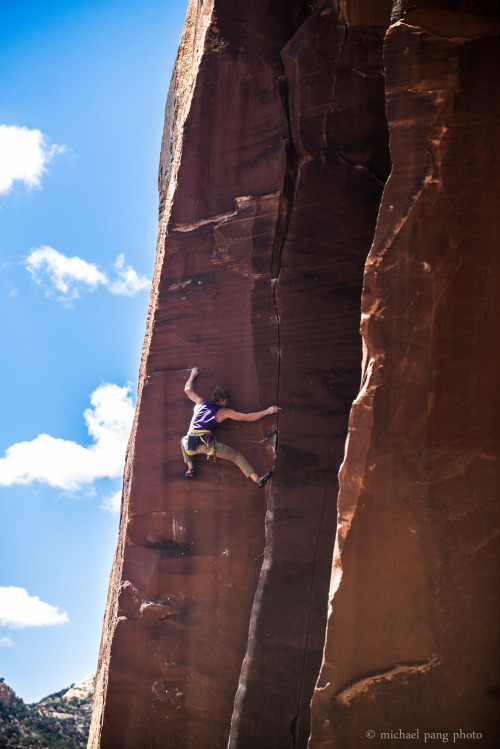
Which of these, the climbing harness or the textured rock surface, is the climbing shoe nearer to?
the climbing harness

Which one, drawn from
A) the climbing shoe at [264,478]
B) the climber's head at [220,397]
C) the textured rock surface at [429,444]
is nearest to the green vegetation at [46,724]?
the climbing shoe at [264,478]

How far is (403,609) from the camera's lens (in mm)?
5891

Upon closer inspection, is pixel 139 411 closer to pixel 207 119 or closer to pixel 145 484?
pixel 145 484

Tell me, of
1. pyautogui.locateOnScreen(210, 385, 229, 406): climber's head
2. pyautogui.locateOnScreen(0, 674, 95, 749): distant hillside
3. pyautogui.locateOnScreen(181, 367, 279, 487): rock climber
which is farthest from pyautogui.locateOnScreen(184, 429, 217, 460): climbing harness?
pyautogui.locateOnScreen(0, 674, 95, 749): distant hillside

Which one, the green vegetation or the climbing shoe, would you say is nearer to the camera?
the climbing shoe

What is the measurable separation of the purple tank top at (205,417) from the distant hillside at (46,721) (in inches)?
545

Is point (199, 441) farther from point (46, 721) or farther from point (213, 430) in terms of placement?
point (46, 721)

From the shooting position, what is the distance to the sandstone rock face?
5906mm

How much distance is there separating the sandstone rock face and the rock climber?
16 cm

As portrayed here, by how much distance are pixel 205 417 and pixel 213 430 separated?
0.67ft

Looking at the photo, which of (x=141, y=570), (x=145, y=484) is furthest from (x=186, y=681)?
(x=145, y=484)

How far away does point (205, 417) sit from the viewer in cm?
823

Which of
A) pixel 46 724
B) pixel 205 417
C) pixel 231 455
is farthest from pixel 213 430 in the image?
pixel 46 724

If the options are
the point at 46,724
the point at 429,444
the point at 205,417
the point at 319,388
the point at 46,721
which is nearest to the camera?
the point at 429,444
